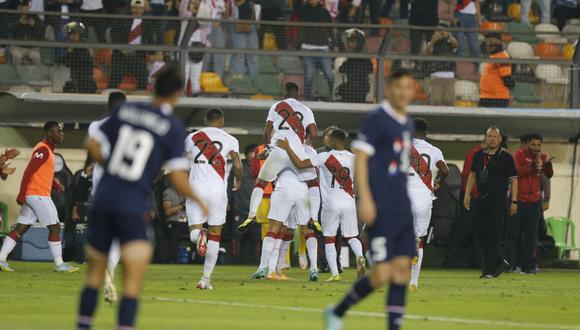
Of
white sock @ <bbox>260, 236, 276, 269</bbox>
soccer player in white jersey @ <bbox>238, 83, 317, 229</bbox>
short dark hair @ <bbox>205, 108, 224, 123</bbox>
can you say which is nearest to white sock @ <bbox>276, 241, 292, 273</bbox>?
white sock @ <bbox>260, 236, 276, 269</bbox>

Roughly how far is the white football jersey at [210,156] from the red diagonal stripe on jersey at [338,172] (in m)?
3.04

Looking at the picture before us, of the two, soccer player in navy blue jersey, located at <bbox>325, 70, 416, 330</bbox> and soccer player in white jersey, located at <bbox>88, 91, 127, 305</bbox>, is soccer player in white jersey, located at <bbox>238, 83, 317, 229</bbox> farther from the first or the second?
soccer player in navy blue jersey, located at <bbox>325, 70, 416, 330</bbox>

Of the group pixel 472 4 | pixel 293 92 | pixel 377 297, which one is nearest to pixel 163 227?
pixel 293 92

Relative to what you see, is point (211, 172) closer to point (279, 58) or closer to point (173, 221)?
point (279, 58)

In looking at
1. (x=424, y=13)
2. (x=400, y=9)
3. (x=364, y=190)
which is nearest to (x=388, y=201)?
(x=364, y=190)

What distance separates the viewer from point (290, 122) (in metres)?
18.7

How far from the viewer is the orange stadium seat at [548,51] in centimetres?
2505

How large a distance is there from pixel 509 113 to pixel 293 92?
264 inches

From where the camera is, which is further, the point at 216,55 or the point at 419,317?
the point at 216,55

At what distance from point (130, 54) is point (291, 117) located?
596 centimetres

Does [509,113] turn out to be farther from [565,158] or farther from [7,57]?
[7,57]

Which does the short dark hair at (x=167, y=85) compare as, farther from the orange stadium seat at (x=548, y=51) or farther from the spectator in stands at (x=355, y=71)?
the orange stadium seat at (x=548, y=51)

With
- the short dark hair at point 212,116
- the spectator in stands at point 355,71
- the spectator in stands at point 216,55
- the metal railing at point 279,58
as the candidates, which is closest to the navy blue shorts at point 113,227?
the short dark hair at point 212,116

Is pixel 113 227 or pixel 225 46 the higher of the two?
pixel 225 46
